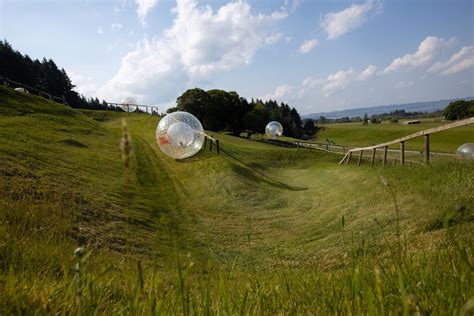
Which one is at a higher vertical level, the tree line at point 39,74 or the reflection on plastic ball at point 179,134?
the tree line at point 39,74

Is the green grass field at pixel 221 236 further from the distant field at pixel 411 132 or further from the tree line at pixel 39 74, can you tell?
the tree line at pixel 39 74

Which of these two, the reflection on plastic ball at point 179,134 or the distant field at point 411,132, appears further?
the distant field at point 411,132

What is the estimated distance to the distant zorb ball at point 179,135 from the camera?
19375mm

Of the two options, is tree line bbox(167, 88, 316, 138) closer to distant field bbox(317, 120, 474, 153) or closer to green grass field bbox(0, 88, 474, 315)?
distant field bbox(317, 120, 474, 153)

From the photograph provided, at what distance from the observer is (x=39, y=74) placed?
78125mm

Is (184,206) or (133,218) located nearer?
(133,218)

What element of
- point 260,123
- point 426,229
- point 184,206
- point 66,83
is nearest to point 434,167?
point 426,229

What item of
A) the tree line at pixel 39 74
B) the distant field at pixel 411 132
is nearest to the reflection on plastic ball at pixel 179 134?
the distant field at pixel 411 132

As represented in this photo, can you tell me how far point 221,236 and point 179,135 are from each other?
995 cm

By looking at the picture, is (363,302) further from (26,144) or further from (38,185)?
(26,144)

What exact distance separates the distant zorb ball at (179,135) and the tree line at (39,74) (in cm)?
6049

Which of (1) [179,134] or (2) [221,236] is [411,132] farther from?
(2) [221,236]

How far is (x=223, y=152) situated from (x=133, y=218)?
17.6 m

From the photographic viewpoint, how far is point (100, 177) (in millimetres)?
14414
